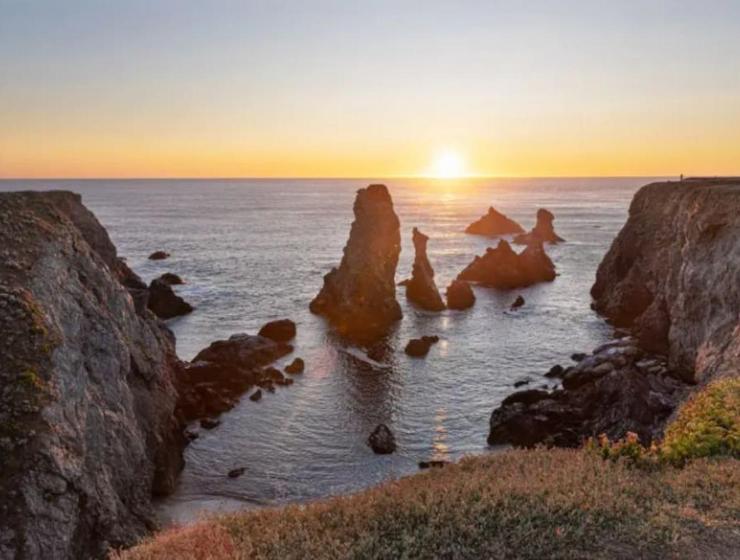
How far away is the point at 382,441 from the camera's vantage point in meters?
37.3

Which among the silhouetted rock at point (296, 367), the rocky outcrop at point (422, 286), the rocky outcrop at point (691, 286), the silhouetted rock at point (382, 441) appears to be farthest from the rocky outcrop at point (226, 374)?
the rocky outcrop at point (691, 286)

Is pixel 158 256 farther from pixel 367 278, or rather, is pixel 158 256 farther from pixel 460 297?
pixel 460 297

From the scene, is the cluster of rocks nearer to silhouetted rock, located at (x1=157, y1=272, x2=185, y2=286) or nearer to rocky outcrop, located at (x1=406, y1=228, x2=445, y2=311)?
rocky outcrop, located at (x1=406, y1=228, x2=445, y2=311)

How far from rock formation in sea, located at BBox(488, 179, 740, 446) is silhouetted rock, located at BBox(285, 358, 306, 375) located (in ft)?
59.6

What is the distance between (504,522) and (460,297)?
6435 cm

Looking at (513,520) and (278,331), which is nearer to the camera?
(513,520)

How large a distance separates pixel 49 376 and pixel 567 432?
92.3 feet

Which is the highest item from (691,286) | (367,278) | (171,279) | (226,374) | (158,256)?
(691,286)

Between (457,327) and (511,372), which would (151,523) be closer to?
(511,372)

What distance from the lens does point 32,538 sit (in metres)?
19.0

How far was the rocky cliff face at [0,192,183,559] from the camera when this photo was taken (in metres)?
19.9

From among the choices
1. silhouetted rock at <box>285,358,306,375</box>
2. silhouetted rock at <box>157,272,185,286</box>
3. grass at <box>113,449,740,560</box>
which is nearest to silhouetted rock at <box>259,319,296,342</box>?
silhouetted rock at <box>285,358,306,375</box>

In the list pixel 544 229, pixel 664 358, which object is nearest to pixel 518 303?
pixel 664 358

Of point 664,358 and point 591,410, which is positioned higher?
point 664,358
